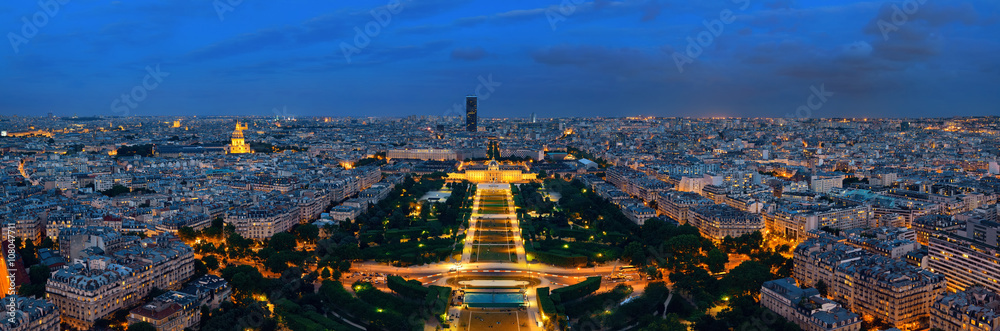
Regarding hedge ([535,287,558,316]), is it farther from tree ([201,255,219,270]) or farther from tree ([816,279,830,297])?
tree ([201,255,219,270])

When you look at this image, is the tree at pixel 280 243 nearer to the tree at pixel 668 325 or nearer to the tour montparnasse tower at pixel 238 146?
the tree at pixel 668 325

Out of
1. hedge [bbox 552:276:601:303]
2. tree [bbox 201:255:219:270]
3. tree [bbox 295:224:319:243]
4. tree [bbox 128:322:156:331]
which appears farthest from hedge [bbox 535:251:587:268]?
tree [bbox 128:322:156:331]

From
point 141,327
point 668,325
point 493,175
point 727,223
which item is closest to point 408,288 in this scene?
point 141,327

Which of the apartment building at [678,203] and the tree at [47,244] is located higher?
the apartment building at [678,203]

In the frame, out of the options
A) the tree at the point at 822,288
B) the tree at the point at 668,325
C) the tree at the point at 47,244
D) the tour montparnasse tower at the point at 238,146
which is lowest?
the tree at the point at 668,325

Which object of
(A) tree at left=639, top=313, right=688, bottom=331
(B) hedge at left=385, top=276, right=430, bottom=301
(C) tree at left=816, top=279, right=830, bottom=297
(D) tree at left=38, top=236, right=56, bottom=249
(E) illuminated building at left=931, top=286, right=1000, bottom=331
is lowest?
(B) hedge at left=385, top=276, right=430, bottom=301

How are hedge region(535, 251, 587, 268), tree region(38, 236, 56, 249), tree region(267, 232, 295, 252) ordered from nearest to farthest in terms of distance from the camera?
hedge region(535, 251, 587, 268)
tree region(38, 236, 56, 249)
tree region(267, 232, 295, 252)

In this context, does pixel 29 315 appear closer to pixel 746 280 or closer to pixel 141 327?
pixel 141 327

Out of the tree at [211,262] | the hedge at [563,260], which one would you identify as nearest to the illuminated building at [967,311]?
the hedge at [563,260]

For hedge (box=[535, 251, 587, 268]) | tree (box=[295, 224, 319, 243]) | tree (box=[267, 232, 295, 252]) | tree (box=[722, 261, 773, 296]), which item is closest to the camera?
tree (box=[722, 261, 773, 296])
